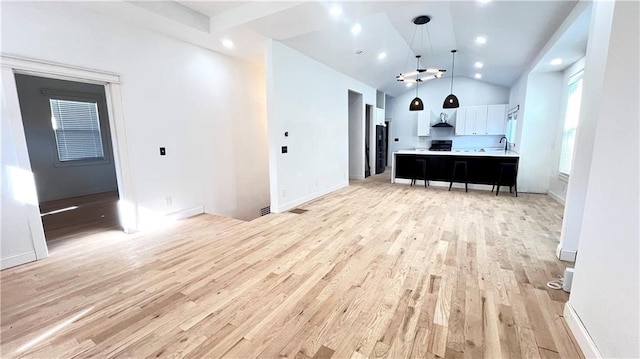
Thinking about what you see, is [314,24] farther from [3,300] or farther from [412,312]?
[3,300]

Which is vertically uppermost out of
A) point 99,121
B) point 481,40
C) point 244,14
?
point 481,40

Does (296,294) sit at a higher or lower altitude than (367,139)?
lower

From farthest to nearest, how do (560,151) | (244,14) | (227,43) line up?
(560,151)
(227,43)
(244,14)

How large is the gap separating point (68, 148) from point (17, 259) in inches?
177

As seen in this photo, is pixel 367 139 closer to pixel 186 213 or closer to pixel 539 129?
pixel 539 129

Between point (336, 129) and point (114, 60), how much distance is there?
4.37 meters

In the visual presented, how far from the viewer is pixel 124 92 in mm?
3352

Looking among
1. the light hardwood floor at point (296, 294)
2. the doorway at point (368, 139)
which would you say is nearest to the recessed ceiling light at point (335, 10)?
the light hardwood floor at point (296, 294)

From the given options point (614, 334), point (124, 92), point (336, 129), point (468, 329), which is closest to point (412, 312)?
point (468, 329)

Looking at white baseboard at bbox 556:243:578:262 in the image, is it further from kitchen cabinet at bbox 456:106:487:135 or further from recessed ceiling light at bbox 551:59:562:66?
kitchen cabinet at bbox 456:106:487:135

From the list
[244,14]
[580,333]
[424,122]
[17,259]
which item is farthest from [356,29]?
[424,122]

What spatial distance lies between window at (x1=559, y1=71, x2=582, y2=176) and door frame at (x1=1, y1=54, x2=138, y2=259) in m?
7.39

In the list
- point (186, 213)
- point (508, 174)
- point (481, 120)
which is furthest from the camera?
point (481, 120)

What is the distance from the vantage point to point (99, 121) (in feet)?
21.0
